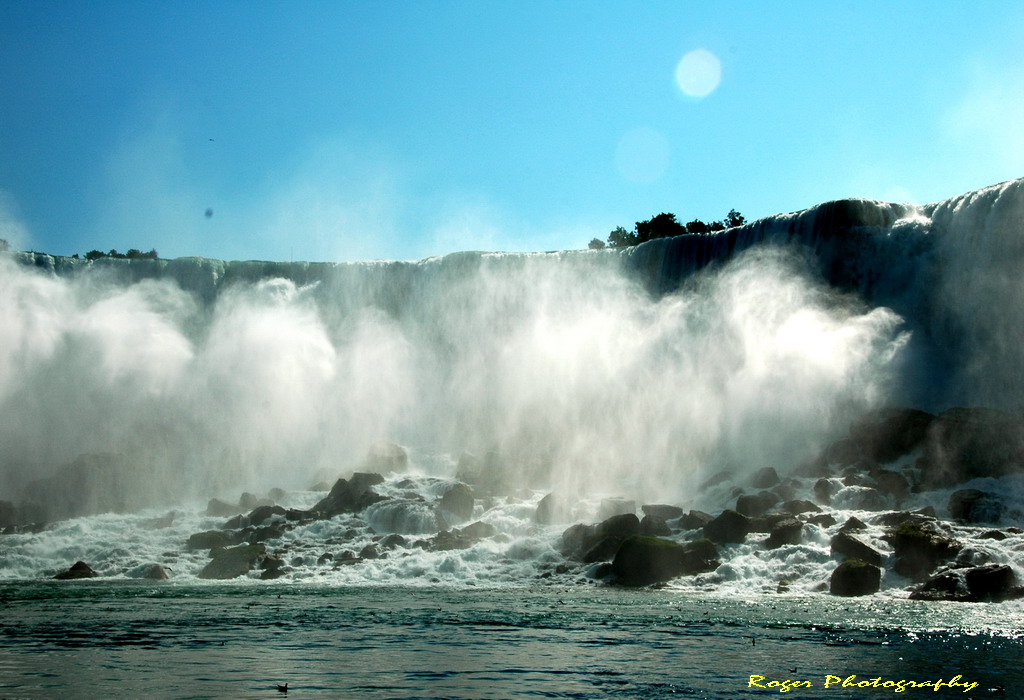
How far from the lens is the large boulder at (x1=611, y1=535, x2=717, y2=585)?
81.1 ft

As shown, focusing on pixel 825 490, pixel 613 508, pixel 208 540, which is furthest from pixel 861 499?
pixel 208 540

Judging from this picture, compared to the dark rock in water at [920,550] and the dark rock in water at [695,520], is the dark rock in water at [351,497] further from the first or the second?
the dark rock in water at [920,550]

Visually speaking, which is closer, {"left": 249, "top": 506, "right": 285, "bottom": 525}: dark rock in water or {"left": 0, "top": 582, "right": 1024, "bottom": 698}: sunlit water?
{"left": 0, "top": 582, "right": 1024, "bottom": 698}: sunlit water

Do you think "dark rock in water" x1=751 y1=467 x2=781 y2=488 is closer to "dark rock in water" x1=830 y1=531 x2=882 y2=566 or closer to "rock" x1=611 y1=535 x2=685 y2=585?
"dark rock in water" x1=830 y1=531 x2=882 y2=566

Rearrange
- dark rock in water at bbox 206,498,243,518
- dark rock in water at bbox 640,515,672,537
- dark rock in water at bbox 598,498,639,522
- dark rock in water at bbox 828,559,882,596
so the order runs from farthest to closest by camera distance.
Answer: dark rock in water at bbox 206,498,243,518 → dark rock in water at bbox 598,498,639,522 → dark rock in water at bbox 640,515,672,537 → dark rock in water at bbox 828,559,882,596

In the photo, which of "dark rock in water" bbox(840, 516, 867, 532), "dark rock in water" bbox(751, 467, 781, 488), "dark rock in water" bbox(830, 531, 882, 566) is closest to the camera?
Answer: "dark rock in water" bbox(830, 531, 882, 566)

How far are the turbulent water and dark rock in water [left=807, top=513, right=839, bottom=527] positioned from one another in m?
0.88

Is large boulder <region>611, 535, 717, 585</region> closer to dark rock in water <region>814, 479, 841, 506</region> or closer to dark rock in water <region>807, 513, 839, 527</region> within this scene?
dark rock in water <region>807, 513, 839, 527</region>

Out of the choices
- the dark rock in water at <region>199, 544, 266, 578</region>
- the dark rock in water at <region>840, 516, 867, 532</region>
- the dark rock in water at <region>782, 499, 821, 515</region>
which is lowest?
the dark rock in water at <region>199, 544, 266, 578</region>

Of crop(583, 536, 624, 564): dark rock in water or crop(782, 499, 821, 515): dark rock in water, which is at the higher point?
crop(782, 499, 821, 515): dark rock in water

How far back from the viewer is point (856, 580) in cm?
2205

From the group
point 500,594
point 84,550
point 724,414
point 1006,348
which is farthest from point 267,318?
point 1006,348

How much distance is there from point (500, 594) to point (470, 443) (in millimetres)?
20891

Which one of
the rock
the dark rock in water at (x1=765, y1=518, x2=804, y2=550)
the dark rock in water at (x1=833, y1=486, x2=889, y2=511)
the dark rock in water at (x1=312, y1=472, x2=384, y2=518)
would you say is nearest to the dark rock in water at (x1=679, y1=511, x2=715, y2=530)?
the dark rock in water at (x1=765, y1=518, x2=804, y2=550)
